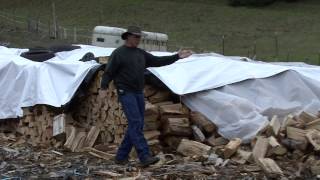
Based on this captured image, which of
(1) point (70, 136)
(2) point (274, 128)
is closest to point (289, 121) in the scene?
(2) point (274, 128)

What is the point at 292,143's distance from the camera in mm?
8867

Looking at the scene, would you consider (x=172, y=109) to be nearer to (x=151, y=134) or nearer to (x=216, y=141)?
(x=151, y=134)

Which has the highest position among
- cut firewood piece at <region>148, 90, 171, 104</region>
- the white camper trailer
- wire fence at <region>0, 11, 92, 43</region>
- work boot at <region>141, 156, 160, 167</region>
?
cut firewood piece at <region>148, 90, 171, 104</region>

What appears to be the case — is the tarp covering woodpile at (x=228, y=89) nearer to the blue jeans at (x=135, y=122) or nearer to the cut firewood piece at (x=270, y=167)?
the cut firewood piece at (x=270, y=167)

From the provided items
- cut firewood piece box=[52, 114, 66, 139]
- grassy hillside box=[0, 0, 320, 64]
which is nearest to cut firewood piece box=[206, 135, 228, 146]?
cut firewood piece box=[52, 114, 66, 139]

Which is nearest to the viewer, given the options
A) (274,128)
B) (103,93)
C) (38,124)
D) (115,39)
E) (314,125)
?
(274,128)

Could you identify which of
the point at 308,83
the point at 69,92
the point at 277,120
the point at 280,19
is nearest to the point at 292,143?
the point at 277,120

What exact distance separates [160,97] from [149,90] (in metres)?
0.20

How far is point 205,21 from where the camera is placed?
4288cm

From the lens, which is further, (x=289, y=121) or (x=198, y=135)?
(x=198, y=135)

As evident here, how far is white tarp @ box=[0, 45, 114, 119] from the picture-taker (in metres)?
11.3

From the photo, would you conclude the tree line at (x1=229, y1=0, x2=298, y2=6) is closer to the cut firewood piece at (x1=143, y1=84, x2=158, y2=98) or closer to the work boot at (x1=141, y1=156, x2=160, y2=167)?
the cut firewood piece at (x1=143, y1=84, x2=158, y2=98)

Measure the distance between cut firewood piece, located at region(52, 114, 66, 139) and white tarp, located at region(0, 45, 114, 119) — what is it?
0.24m

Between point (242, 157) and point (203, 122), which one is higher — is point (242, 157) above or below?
below
